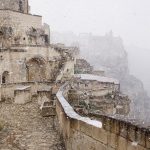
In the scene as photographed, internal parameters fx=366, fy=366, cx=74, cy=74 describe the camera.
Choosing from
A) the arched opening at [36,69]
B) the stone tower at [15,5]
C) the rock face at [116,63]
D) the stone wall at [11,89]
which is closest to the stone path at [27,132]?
the stone wall at [11,89]

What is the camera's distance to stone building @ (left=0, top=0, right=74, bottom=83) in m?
31.2

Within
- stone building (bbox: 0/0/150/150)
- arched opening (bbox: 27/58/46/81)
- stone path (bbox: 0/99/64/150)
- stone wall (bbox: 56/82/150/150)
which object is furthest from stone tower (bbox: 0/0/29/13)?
stone wall (bbox: 56/82/150/150)

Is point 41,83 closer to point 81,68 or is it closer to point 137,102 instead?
point 81,68

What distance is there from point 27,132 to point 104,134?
4707 mm

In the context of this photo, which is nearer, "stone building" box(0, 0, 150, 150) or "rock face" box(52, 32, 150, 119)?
"stone building" box(0, 0, 150, 150)

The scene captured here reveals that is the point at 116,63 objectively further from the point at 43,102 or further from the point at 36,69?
the point at 43,102

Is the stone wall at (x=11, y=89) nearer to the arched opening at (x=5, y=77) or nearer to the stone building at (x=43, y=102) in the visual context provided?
the stone building at (x=43, y=102)

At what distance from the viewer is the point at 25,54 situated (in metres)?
32.8

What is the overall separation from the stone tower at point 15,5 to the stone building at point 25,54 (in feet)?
0.35

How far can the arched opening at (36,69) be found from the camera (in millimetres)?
34000

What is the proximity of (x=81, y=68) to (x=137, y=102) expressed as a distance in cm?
3222

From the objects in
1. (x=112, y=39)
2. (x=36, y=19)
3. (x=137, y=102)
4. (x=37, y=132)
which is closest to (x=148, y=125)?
(x=37, y=132)

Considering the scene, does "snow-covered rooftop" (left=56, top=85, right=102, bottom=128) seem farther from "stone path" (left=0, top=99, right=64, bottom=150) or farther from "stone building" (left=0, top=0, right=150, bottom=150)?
"stone path" (left=0, top=99, right=64, bottom=150)

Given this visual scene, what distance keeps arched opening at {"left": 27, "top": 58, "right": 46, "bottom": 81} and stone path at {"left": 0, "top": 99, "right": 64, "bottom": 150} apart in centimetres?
1866
